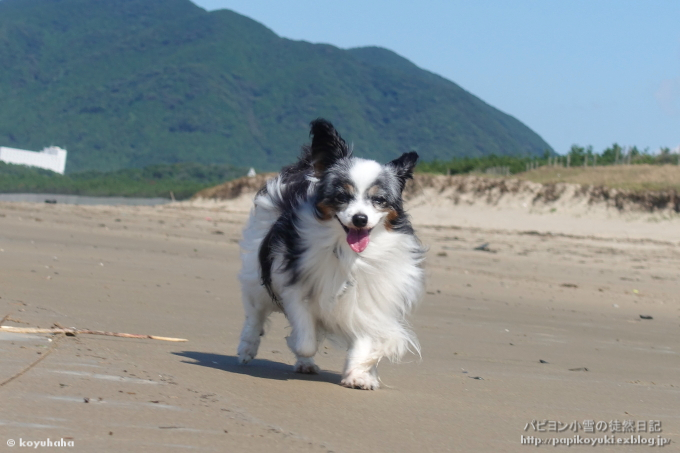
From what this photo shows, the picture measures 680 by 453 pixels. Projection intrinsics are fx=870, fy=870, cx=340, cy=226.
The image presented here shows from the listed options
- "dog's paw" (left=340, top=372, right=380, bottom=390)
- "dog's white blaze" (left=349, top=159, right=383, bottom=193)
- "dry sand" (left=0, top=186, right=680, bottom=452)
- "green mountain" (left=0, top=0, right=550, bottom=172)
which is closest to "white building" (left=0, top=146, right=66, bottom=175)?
"green mountain" (left=0, top=0, right=550, bottom=172)

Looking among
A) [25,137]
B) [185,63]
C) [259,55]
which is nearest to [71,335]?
[25,137]

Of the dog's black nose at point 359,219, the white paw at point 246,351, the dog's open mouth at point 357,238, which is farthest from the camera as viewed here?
the white paw at point 246,351

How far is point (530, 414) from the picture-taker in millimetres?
3537

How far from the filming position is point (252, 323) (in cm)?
492

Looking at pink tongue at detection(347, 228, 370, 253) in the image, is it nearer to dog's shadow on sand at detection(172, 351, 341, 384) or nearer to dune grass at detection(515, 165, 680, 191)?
dog's shadow on sand at detection(172, 351, 341, 384)

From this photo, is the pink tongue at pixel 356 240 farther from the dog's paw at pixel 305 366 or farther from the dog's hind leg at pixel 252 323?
the dog's hind leg at pixel 252 323

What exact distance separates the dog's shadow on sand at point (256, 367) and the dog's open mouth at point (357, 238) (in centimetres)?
71

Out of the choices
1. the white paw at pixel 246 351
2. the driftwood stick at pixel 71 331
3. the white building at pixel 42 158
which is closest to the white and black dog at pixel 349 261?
the white paw at pixel 246 351

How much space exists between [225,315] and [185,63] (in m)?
175

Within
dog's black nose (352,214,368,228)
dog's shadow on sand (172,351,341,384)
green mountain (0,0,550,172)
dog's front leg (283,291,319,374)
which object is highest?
green mountain (0,0,550,172)

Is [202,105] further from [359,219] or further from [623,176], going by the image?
[359,219]

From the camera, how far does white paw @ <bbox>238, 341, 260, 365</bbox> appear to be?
476cm

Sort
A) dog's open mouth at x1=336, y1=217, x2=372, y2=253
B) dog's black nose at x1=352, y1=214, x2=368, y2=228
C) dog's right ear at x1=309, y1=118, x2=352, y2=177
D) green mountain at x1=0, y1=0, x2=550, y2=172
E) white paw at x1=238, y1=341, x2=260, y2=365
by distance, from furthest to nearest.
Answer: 1. green mountain at x1=0, y1=0, x2=550, y2=172
2. white paw at x1=238, y1=341, x2=260, y2=365
3. dog's right ear at x1=309, y1=118, x2=352, y2=177
4. dog's open mouth at x1=336, y1=217, x2=372, y2=253
5. dog's black nose at x1=352, y1=214, x2=368, y2=228

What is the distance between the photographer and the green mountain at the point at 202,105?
438 feet
